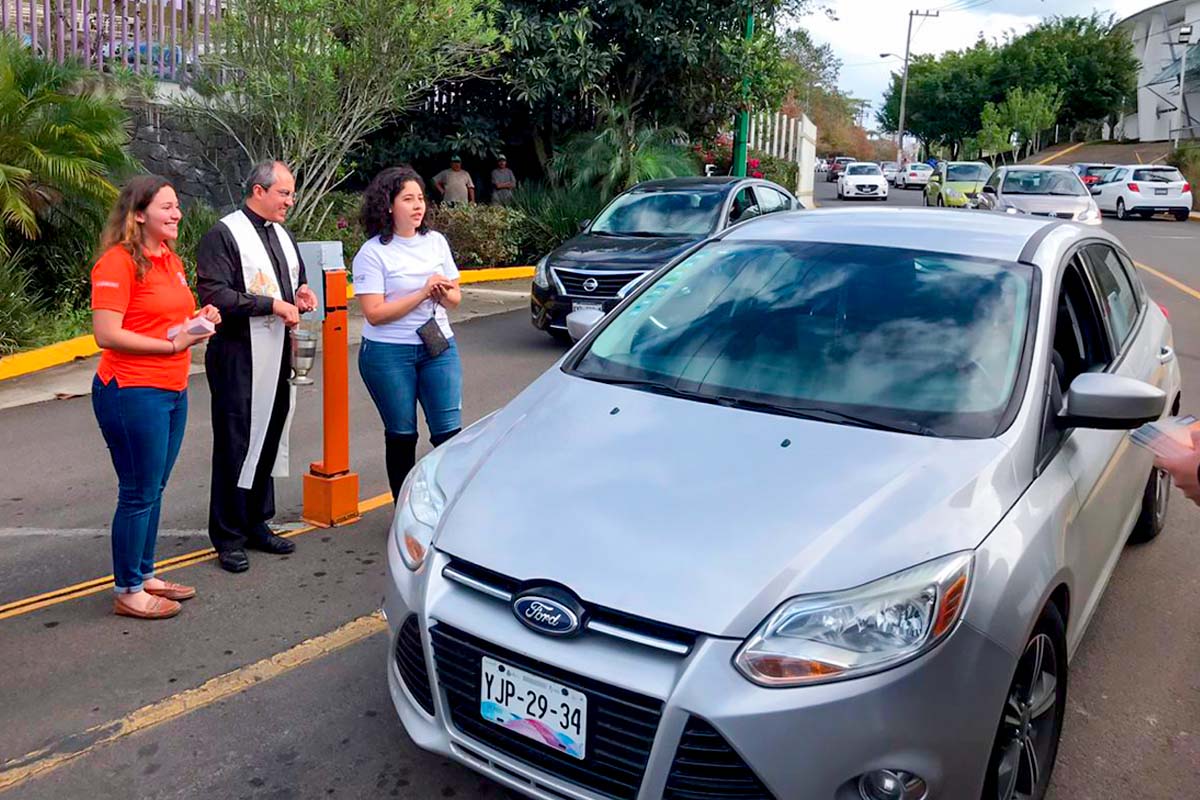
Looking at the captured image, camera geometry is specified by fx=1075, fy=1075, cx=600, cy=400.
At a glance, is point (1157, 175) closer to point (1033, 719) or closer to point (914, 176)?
point (914, 176)

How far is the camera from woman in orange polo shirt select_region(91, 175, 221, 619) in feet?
12.9

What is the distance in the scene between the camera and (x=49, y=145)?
9469 mm

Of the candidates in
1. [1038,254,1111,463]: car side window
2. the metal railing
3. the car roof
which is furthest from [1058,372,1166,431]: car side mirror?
the metal railing

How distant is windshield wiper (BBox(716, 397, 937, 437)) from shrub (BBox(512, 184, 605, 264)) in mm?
12851

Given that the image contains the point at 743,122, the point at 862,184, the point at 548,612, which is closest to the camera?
the point at 548,612

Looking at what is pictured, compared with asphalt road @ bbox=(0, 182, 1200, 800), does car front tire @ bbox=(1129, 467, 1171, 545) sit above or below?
above

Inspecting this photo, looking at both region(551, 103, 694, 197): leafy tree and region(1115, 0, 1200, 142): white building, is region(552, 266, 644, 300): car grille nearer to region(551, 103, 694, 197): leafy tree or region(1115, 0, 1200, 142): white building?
region(551, 103, 694, 197): leafy tree

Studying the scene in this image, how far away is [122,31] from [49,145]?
380 cm

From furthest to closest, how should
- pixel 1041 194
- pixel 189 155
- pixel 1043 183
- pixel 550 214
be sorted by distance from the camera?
1. pixel 1043 183
2. pixel 1041 194
3. pixel 550 214
4. pixel 189 155

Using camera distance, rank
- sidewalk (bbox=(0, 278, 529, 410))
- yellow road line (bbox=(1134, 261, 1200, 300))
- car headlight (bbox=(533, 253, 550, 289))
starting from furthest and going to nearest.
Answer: yellow road line (bbox=(1134, 261, 1200, 300)) → car headlight (bbox=(533, 253, 550, 289)) → sidewalk (bbox=(0, 278, 529, 410))

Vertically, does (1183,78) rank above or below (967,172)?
above

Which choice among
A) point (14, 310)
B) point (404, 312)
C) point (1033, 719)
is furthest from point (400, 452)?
point (14, 310)

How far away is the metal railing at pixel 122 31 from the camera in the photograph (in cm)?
1181

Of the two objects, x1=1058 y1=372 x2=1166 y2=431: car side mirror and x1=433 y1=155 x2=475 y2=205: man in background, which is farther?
x1=433 y1=155 x2=475 y2=205: man in background
